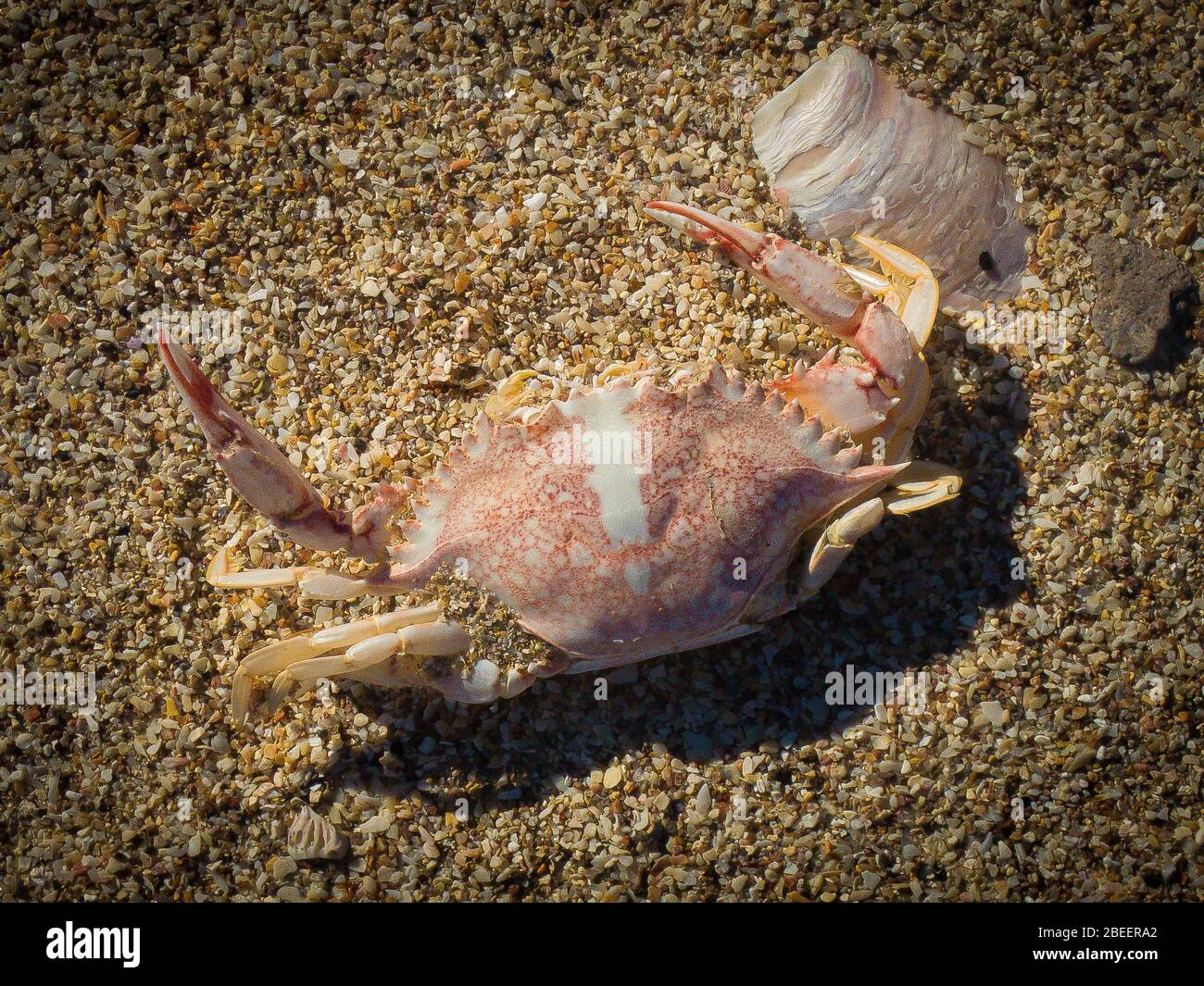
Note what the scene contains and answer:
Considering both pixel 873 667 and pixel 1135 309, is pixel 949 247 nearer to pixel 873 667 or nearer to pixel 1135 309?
pixel 1135 309

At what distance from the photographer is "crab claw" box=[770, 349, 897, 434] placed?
285 centimetres

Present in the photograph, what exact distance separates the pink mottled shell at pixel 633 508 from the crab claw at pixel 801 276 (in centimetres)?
37

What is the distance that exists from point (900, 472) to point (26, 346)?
3.15 meters

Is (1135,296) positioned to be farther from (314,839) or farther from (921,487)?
(314,839)

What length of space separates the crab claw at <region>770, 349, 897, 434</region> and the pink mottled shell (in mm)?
104

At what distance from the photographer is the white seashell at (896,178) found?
3215mm

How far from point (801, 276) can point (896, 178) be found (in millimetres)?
687

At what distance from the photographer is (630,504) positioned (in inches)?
103
